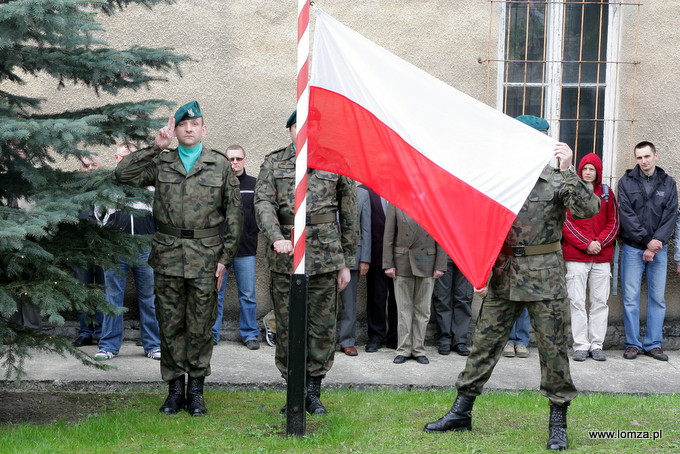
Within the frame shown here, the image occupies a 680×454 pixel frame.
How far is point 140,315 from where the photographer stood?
334 inches

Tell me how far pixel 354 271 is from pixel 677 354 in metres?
3.60

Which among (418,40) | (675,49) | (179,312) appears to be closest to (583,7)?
(675,49)

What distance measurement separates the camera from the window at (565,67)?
373 inches

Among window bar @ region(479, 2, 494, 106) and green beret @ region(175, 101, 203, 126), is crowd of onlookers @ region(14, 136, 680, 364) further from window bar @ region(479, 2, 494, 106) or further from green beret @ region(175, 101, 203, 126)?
green beret @ region(175, 101, 203, 126)

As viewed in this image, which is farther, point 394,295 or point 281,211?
point 394,295

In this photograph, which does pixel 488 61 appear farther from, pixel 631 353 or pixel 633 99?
pixel 631 353

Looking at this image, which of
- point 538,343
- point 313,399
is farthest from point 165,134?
point 538,343

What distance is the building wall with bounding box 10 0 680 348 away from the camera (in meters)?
9.32

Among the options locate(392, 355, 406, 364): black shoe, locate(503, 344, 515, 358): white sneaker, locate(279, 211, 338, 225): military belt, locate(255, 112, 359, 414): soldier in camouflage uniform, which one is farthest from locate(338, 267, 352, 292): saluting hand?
locate(503, 344, 515, 358): white sneaker

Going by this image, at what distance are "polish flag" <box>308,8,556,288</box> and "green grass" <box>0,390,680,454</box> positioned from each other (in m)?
1.36

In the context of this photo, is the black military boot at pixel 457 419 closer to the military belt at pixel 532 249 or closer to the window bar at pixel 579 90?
the military belt at pixel 532 249

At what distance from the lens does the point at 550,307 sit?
5.34m

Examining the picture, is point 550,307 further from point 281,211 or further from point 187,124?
point 187,124

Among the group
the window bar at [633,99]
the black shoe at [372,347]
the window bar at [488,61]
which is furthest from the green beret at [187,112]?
the window bar at [633,99]
